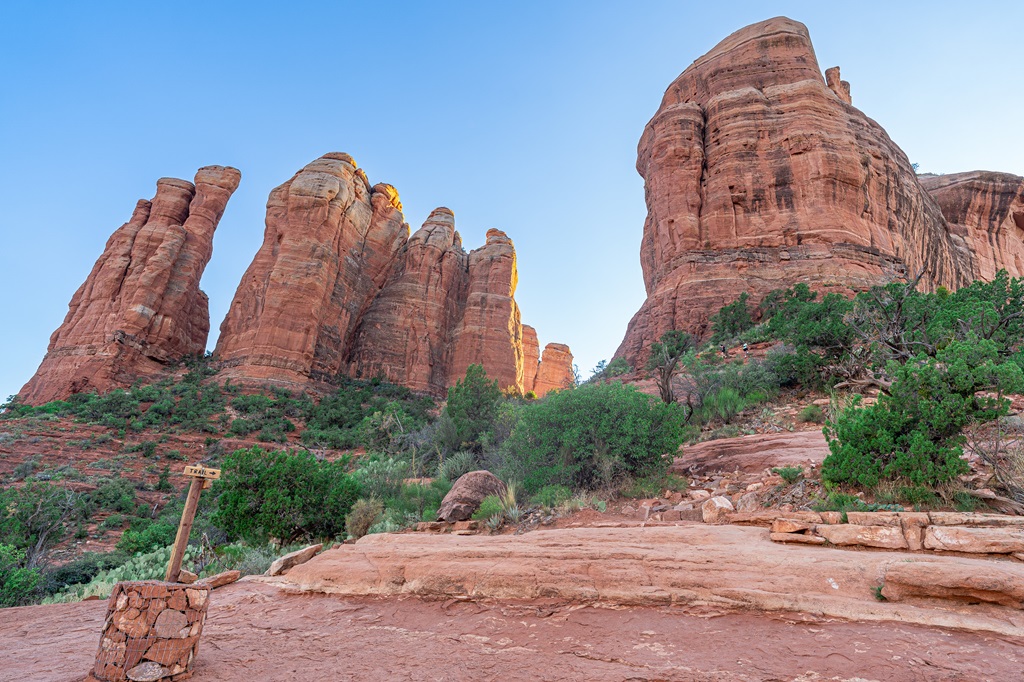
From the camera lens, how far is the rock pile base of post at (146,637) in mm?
3992

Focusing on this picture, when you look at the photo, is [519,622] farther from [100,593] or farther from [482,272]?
[482,272]

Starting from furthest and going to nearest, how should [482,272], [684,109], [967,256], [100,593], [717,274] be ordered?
1. [482,272]
2. [967,256]
3. [684,109]
4. [717,274]
5. [100,593]

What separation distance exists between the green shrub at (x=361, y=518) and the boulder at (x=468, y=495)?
1.74 m

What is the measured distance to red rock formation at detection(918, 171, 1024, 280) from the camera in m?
41.7

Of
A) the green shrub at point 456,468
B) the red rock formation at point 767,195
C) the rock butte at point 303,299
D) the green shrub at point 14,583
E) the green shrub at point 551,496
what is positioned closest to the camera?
the green shrub at point 14,583

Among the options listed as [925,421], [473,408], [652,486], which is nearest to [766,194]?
[473,408]

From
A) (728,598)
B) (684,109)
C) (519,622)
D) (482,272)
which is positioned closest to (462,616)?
(519,622)

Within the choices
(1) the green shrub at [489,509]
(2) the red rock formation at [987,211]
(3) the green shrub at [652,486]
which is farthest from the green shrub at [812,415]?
(2) the red rock formation at [987,211]

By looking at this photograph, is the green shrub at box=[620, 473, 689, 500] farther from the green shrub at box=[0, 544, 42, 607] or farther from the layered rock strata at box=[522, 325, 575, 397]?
the layered rock strata at box=[522, 325, 575, 397]

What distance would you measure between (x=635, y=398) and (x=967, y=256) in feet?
145

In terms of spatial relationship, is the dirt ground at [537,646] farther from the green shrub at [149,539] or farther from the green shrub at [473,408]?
the green shrub at [473,408]

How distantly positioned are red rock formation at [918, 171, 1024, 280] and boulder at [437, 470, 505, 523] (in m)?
48.1

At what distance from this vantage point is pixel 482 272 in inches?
1866

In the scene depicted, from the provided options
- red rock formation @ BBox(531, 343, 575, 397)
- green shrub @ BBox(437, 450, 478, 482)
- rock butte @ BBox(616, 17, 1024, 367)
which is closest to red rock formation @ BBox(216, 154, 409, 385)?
rock butte @ BBox(616, 17, 1024, 367)
